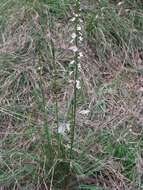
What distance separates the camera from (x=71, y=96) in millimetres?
3457

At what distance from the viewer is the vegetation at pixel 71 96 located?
2.89m

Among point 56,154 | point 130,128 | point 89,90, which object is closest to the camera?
point 56,154

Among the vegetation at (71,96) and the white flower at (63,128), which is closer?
the vegetation at (71,96)

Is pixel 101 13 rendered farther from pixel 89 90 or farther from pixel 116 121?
pixel 116 121

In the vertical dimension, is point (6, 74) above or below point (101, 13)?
below

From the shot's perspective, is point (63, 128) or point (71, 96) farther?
point (71, 96)

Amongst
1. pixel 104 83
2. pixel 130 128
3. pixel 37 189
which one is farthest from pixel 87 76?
pixel 37 189

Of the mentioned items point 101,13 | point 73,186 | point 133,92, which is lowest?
point 73,186

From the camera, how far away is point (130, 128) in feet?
10.8

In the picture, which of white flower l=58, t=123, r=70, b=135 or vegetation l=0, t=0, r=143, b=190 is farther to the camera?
white flower l=58, t=123, r=70, b=135

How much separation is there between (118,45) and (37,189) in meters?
1.69

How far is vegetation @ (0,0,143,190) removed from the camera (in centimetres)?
289

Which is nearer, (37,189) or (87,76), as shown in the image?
(37,189)

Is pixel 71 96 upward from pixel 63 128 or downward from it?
upward
